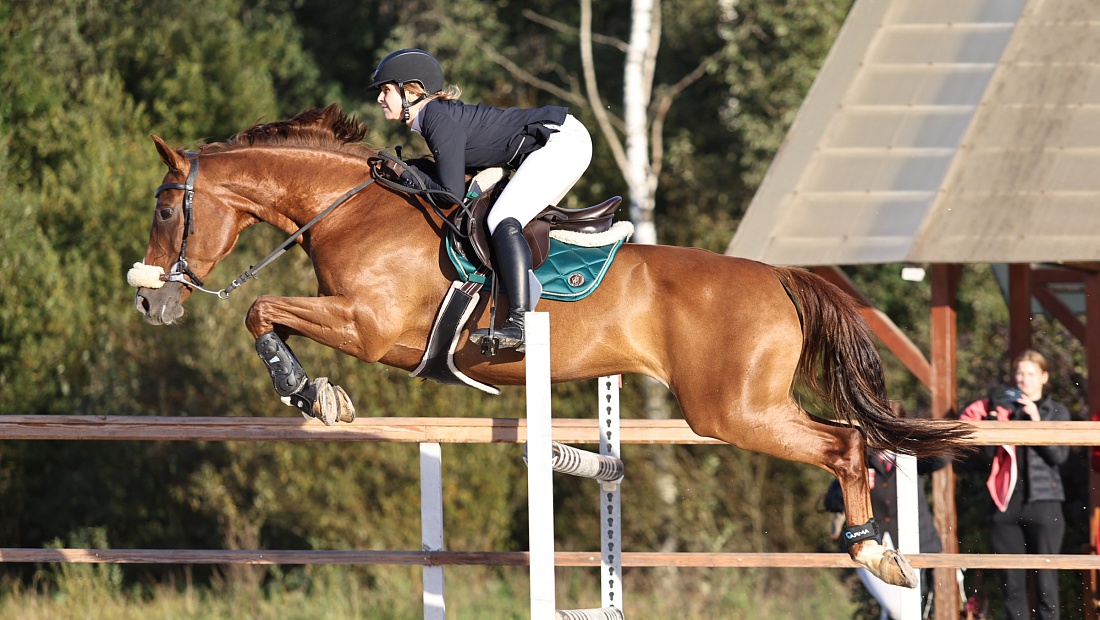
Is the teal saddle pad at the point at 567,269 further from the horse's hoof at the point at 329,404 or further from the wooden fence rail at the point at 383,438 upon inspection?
the wooden fence rail at the point at 383,438

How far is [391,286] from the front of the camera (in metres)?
4.65

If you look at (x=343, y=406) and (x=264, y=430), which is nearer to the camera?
(x=343, y=406)

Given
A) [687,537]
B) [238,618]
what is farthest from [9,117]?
[687,537]

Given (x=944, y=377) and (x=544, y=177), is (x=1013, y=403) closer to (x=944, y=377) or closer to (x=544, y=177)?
(x=944, y=377)

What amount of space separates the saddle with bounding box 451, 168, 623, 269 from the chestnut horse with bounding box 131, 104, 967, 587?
0.14 metres

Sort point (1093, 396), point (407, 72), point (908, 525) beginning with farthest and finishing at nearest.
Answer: point (1093, 396) < point (908, 525) < point (407, 72)

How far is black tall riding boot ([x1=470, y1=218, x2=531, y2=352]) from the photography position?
173 inches

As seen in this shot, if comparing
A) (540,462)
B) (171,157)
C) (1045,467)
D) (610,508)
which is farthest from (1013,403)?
(171,157)

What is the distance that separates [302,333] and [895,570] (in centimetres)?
250

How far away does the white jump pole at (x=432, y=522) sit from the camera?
→ 16.9ft

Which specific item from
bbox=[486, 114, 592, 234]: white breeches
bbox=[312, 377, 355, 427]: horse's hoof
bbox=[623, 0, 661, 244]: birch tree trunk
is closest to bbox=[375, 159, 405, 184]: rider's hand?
bbox=[486, 114, 592, 234]: white breeches

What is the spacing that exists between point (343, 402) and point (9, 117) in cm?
1170

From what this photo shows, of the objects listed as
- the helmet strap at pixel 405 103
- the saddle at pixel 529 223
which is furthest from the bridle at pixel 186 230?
the saddle at pixel 529 223

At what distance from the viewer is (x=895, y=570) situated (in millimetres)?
4539
